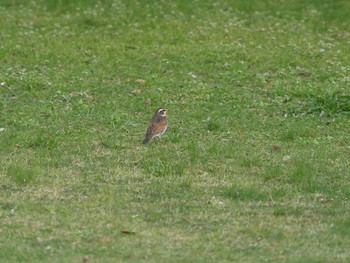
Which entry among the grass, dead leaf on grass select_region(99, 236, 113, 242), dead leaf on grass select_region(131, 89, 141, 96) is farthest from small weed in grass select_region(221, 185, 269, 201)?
dead leaf on grass select_region(131, 89, 141, 96)

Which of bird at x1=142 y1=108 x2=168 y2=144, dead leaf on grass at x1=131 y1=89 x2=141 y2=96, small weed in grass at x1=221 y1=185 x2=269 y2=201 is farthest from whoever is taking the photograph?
dead leaf on grass at x1=131 y1=89 x2=141 y2=96

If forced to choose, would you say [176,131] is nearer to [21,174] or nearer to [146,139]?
[146,139]

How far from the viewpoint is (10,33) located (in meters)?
19.1

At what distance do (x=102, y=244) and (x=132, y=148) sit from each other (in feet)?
12.1

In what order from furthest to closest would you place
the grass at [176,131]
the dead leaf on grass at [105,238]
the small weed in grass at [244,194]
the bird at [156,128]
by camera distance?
the bird at [156,128] < the small weed in grass at [244,194] < the grass at [176,131] < the dead leaf on grass at [105,238]

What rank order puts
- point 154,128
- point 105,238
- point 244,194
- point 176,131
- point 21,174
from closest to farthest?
point 105,238 → point 244,194 → point 21,174 → point 154,128 → point 176,131

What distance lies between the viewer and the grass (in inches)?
334

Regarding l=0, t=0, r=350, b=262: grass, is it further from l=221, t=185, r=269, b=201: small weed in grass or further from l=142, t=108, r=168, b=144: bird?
l=142, t=108, r=168, b=144: bird

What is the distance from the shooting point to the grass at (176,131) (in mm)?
8477

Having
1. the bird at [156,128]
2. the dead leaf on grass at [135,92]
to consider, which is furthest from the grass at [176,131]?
the bird at [156,128]

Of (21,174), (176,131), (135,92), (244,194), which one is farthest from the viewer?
(135,92)

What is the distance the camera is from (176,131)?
502 inches

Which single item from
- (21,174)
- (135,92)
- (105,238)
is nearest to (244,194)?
(105,238)

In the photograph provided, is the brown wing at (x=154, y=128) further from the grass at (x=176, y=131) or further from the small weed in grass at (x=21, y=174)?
the small weed in grass at (x=21, y=174)
